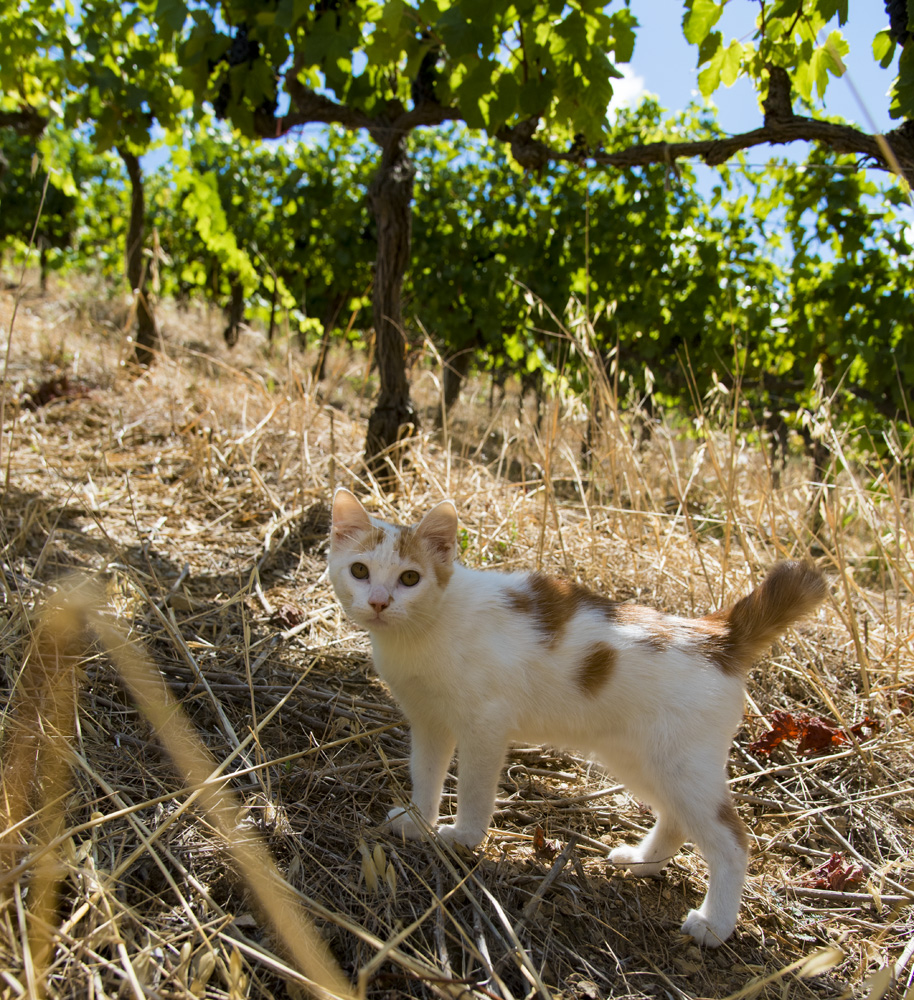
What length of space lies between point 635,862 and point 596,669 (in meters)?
0.61

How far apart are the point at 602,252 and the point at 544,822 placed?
6.51 meters

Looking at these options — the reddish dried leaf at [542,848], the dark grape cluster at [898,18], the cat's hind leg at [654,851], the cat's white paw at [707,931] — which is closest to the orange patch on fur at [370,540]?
the reddish dried leaf at [542,848]

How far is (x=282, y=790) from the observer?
78.6 inches

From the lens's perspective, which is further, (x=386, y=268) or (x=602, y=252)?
(x=602, y=252)

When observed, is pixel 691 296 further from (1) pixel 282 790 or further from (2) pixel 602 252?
(1) pixel 282 790

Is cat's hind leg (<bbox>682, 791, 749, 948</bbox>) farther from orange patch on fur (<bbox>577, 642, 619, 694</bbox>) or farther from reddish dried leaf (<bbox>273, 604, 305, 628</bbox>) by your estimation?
reddish dried leaf (<bbox>273, 604, 305, 628</bbox>)

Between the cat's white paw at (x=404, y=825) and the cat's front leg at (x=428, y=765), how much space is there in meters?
0.02

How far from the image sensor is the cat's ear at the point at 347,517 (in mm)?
2027

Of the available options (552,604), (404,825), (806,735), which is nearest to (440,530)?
(552,604)

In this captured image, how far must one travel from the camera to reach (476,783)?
1.84 m

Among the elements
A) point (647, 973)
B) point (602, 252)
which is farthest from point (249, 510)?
point (602, 252)

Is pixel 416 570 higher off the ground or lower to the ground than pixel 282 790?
higher

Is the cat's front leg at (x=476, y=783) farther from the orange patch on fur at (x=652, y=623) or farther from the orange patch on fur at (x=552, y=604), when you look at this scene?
the orange patch on fur at (x=652, y=623)

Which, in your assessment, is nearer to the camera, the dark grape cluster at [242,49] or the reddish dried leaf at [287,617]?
the reddish dried leaf at [287,617]
